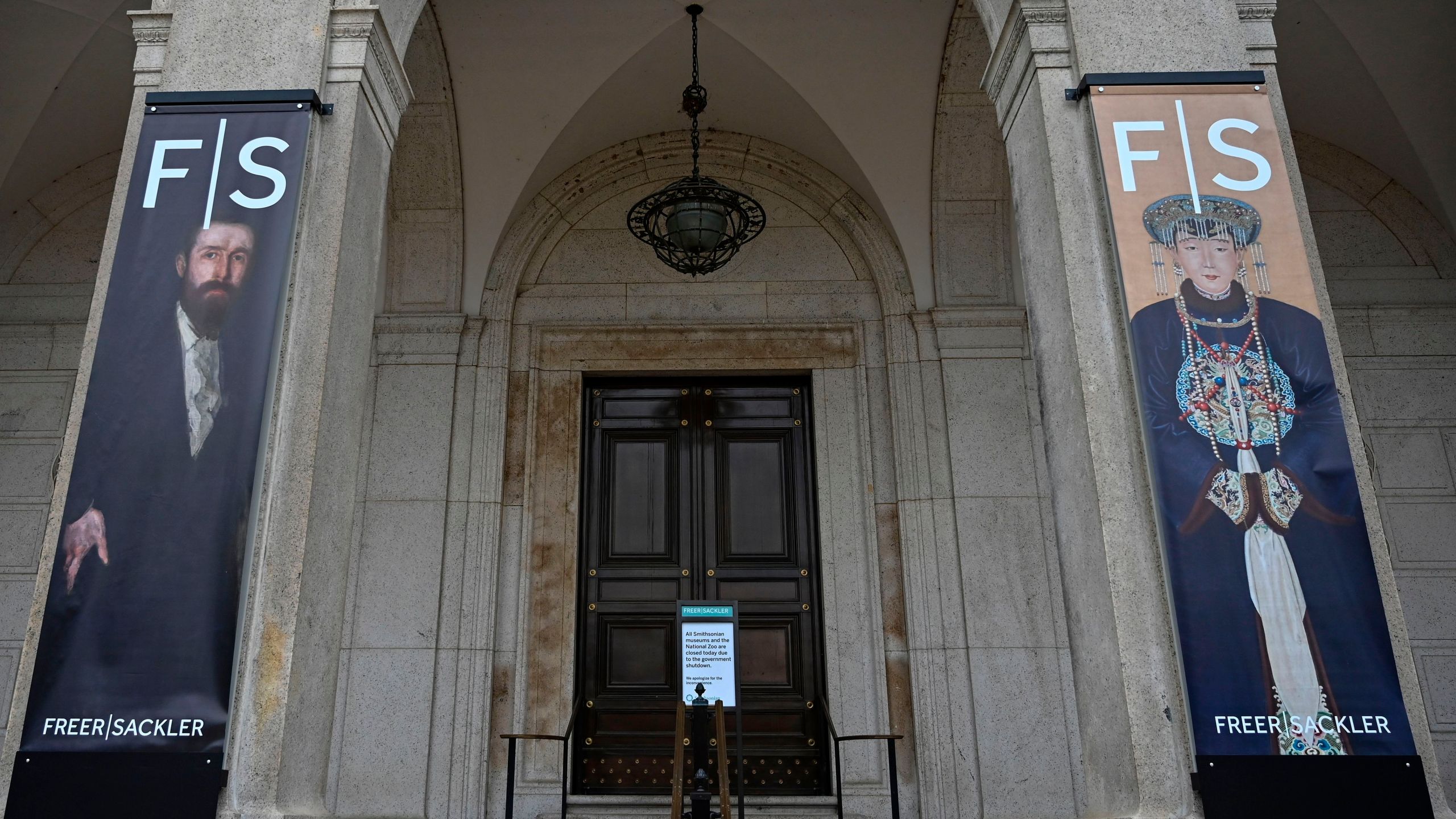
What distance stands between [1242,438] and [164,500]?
4191mm

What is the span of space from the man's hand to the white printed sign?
317 centimetres

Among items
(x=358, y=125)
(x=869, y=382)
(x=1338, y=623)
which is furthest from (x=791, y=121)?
(x=1338, y=623)

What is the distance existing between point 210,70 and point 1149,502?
4.45 meters

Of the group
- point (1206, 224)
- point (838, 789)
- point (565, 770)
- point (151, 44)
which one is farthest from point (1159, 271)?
point (151, 44)

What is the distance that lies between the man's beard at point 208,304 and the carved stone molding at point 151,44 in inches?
45.9

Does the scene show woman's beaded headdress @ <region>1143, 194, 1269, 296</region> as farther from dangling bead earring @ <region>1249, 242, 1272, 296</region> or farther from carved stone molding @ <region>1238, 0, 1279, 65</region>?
carved stone molding @ <region>1238, 0, 1279, 65</region>

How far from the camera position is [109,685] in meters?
3.86

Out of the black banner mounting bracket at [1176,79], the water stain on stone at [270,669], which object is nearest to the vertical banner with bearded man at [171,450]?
the water stain on stone at [270,669]

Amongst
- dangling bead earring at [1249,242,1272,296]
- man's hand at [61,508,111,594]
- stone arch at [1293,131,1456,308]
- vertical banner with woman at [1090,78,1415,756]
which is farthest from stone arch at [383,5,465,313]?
stone arch at [1293,131,1456,308]

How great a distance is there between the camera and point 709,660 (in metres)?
6.20

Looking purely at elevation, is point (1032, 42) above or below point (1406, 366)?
above

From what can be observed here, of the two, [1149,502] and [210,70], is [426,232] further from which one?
[1149,502]

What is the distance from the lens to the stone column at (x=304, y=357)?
12.9ft

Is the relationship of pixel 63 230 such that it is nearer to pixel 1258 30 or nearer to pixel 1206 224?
pixel 1206 224
